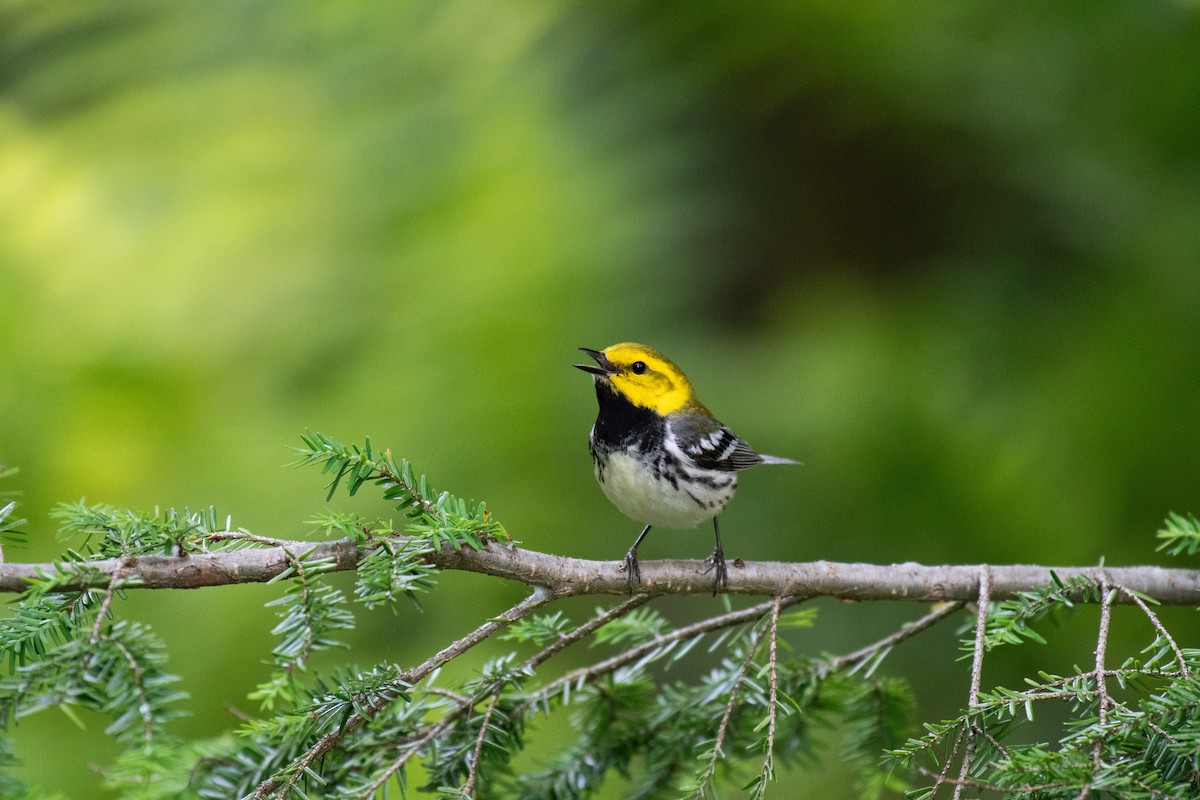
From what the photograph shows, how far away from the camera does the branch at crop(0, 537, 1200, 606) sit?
116 centimetres

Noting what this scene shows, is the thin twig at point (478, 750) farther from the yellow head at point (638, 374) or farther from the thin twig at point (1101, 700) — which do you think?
the yellow head at point (638, 374)

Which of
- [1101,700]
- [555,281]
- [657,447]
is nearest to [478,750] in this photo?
[1101,700]

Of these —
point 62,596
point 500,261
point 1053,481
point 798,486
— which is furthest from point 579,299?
point 62,596

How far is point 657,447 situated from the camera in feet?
7.55

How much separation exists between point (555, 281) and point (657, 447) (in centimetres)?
76

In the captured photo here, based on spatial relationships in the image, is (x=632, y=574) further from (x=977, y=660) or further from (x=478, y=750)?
(x=977, y=660)

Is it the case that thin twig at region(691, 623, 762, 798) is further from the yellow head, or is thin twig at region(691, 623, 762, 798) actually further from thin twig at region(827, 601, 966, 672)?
the yellow head

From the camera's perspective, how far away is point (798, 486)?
3.03m

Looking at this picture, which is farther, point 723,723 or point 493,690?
point 493,690

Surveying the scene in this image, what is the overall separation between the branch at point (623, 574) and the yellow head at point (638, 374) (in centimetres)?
79

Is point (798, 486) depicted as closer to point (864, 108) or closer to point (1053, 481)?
point (1053, 481)

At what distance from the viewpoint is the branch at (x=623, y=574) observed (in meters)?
1.16

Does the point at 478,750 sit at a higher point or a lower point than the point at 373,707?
lower

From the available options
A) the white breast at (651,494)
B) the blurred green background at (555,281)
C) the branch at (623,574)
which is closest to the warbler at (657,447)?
the white breast at (651,494)
